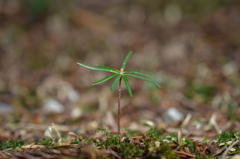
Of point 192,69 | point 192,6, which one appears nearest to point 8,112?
point 192,69

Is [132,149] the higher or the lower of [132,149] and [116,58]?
the lower

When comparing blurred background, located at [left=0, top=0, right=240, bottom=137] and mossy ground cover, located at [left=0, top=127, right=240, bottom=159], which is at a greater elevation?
blurred background, located at [left=0, top=0, right=240, bottom=137]

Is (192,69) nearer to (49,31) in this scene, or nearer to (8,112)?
(8,112)

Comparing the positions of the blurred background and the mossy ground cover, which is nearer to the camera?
the mossy ground cover

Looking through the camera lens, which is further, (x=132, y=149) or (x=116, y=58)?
(x=116, y=58)

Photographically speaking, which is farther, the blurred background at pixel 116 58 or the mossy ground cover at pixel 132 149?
the blurred background at pixel 116 58

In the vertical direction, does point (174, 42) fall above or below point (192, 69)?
above

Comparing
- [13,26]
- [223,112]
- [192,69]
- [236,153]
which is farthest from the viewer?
[13,26]

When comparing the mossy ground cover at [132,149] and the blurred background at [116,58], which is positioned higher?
the blurred background at [116,58]
